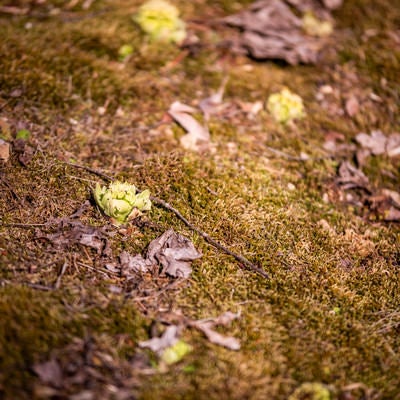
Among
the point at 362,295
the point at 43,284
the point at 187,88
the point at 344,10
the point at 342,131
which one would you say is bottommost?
the point at 362,295

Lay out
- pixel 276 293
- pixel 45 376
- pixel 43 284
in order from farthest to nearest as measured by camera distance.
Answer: pixel 276 293
pixel 43 284
pixel 45 376

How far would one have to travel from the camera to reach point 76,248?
7.46 feet

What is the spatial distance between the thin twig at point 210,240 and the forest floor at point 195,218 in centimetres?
2

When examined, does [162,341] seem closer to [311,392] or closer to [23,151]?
[311,392]

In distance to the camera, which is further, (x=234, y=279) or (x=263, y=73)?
(x=263, y=73)

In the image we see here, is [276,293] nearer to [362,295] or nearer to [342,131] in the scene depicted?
[362,295]

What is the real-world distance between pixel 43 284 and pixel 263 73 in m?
2.69

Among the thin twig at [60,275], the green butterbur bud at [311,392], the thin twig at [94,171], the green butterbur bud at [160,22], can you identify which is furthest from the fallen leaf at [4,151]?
the green butterbur bud at [311,392]

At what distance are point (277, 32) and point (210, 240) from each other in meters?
2.52

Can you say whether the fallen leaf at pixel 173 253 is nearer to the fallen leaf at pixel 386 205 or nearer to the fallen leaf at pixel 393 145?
the fallen leaf at pixel 386 205

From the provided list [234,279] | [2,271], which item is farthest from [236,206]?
[2,271]

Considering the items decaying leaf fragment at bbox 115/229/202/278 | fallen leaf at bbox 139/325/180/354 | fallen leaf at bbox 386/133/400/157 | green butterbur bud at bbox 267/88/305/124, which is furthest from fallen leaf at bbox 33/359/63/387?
fallen leaf at bbox 386/133/400/157

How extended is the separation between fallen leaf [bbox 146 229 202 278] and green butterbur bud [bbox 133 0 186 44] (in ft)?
7.27

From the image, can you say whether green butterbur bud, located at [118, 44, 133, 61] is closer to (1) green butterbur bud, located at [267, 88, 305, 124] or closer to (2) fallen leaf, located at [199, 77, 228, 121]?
(2) fallen leaf, located at [199, 77, 228, 121]
